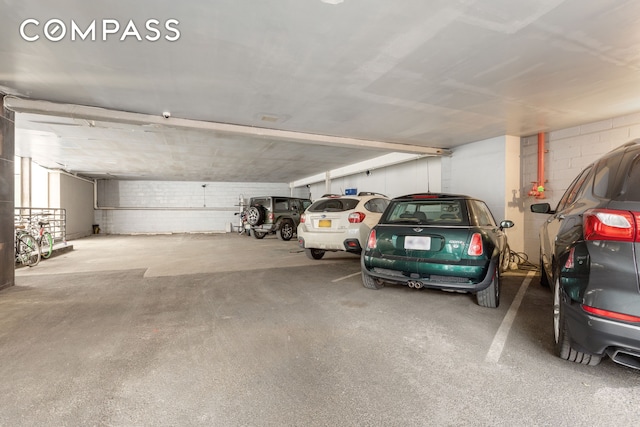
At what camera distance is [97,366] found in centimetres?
235

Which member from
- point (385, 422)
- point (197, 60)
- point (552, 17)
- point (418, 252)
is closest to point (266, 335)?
point (385, 422)

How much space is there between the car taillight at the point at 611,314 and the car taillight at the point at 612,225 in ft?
1.47

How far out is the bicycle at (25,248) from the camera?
6.85m

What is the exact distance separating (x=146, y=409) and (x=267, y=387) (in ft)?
2.44

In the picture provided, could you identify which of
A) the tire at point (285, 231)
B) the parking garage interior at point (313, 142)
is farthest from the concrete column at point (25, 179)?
the tire at point (285, 231)

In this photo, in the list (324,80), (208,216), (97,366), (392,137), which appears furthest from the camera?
(208,216)

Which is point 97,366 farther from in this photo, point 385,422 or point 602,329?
point 602,329

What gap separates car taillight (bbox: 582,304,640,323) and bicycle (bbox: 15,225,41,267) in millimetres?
9845

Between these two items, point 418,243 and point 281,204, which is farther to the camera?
point 281,204

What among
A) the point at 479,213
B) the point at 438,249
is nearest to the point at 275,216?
the point at 479,213

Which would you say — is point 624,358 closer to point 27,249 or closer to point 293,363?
point 293,363

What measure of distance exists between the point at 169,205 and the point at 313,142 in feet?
45.8

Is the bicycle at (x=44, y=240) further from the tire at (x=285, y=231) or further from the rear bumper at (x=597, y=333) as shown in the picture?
A: the rear bumper at (x=597, y=333)

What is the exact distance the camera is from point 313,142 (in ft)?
24.5
